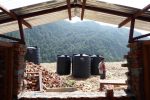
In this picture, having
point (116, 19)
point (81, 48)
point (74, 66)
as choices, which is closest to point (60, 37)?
point (81, 48)

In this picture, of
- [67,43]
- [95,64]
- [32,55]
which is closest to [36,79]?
[32,55]

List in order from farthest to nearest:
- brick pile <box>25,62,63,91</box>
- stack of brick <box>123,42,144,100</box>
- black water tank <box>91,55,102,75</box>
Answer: black water tank <box>91,55,102,75</box> < brick pile <box>25,62,63,91</box> < stack of brick <box>123,42,144,100</box>

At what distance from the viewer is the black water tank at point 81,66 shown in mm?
17303

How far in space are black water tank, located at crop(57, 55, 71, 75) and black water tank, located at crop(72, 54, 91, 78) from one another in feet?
4.25

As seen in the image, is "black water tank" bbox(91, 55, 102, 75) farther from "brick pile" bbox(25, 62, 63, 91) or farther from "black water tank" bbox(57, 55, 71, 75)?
"brick pile" bbox(25, 62, 63, 91)

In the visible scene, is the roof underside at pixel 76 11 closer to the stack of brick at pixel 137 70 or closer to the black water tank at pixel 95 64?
the stack of brick at pixel 137 70

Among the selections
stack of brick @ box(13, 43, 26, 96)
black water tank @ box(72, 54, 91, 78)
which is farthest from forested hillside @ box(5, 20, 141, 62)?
stack of brick @ box(13, 43, 26, 96)

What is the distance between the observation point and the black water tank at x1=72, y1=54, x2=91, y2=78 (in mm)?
→ 17303

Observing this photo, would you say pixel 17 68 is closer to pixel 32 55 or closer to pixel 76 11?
pixel 76 11

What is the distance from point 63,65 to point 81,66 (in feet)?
6.14

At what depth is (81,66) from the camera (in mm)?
17547

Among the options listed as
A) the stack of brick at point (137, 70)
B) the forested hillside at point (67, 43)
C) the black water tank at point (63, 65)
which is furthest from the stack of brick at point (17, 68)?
the forested hillside at point (67, 43)

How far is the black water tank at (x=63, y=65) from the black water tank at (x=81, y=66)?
129cm

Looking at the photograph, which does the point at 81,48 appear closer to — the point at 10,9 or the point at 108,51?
the point at 108,51
